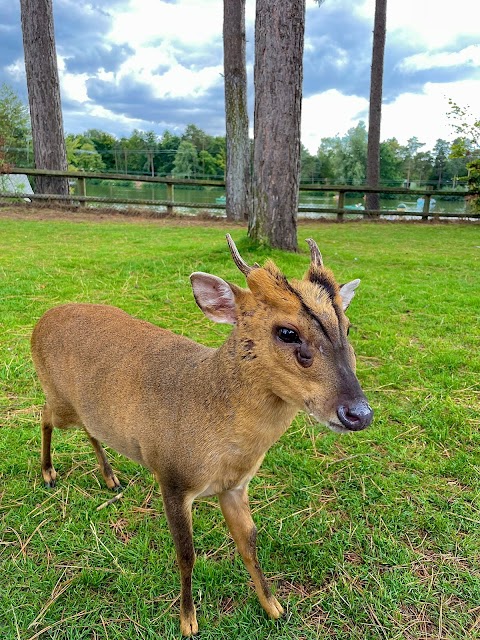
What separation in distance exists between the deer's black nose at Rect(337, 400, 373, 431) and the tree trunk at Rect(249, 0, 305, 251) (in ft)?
21.2

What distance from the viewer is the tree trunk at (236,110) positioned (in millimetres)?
13258

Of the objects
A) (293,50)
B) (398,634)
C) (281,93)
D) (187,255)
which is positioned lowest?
(398,634)

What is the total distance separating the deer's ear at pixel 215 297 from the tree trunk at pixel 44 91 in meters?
15.6

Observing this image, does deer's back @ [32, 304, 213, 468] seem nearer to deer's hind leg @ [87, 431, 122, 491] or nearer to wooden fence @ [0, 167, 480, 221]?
deer's hind leg @ [87, 431, 122, 491]

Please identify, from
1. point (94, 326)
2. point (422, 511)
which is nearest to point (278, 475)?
point (422, 511)

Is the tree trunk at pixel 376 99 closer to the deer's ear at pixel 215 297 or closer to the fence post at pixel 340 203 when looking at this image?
the fence post at pixel 340 203

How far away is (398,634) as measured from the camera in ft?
6.87

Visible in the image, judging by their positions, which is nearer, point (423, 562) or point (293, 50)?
point (423, 562)

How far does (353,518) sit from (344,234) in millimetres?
11371

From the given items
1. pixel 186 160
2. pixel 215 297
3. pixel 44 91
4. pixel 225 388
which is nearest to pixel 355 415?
pixel 225 388

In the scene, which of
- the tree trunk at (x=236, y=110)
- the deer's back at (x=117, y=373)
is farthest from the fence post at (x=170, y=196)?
the deer's back at (x=117, y=373)

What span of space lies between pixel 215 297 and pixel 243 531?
1123mm

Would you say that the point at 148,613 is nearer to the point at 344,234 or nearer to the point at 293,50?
the point at 293,50

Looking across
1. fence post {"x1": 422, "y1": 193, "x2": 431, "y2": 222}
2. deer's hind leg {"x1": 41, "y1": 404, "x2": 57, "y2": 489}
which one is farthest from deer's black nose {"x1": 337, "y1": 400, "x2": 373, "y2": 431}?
fence post {"x1": 422, "y1": 193, "x2": 431, "y2": 222}
